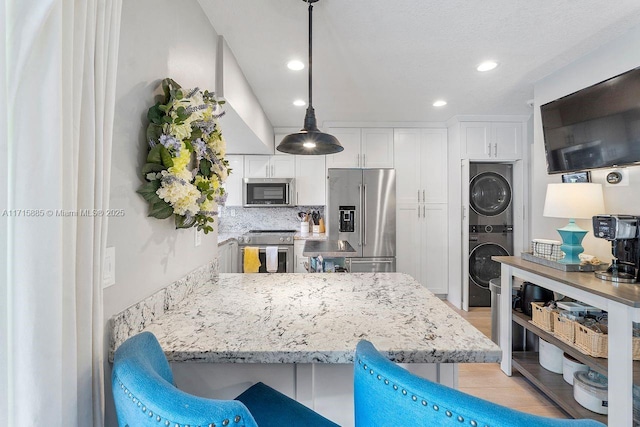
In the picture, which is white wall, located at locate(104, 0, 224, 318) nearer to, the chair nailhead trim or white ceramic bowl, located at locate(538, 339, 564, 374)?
the chair nailhead trim

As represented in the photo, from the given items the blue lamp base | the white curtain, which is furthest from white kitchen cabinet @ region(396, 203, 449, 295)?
the white curtain

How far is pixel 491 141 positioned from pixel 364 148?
1.57 metres

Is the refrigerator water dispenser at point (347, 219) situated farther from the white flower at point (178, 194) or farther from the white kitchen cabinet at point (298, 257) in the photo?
the white flower at point (178, 194)

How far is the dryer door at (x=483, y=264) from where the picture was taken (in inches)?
153

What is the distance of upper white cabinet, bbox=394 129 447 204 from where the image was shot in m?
4.12

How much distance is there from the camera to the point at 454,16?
1778 mm

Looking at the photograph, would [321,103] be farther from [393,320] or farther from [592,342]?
[592,342]

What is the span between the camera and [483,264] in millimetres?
3918

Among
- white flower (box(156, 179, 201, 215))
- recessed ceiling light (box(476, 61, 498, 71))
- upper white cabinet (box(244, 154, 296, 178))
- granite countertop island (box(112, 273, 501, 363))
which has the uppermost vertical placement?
recessed ceiling light (box(476, 61, 498, 71))

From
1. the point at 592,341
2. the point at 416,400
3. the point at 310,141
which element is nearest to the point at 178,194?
the point at 310,141

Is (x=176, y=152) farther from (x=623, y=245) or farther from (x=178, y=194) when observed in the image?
(x=623, y=245)

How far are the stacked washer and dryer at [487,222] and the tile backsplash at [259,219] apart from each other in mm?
2496

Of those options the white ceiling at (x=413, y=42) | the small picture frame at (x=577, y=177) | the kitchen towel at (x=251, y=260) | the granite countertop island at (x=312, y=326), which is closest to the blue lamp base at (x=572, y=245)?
the small picture frame at (x=577, y=177)

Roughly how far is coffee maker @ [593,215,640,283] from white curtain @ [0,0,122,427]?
2429 millimetres
